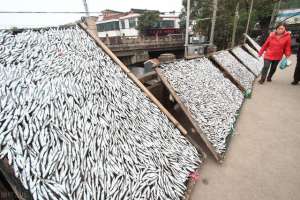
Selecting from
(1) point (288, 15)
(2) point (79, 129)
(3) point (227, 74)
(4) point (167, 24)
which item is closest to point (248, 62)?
(3) point (227, 74)

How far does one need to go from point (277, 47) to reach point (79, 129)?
5.44 metres

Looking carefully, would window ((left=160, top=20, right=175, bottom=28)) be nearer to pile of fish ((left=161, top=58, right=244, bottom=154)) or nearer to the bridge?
the bridge

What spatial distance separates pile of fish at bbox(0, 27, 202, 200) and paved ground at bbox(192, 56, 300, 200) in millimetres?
360

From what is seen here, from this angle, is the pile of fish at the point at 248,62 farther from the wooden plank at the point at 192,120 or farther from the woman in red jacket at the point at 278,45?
the wooden plank at the point at 192,120

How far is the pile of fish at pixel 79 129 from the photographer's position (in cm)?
108

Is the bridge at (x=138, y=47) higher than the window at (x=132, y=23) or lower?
lower

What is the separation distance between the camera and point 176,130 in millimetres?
2008

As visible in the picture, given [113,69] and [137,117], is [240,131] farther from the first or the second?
[113,69]

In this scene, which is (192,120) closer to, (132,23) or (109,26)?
(132,23)

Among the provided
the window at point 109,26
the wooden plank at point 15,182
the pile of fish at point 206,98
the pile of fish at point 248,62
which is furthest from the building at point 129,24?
the wooden plank at point 15,182

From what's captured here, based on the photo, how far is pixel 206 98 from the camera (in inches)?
108

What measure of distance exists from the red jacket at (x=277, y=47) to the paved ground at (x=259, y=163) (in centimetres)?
190

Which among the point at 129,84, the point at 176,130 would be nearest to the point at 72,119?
the point at 129,84

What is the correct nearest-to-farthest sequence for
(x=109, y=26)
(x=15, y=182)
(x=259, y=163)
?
1. (x=15, y=182)
2. (x=259, y=163)
3. (x=109, y=26)
